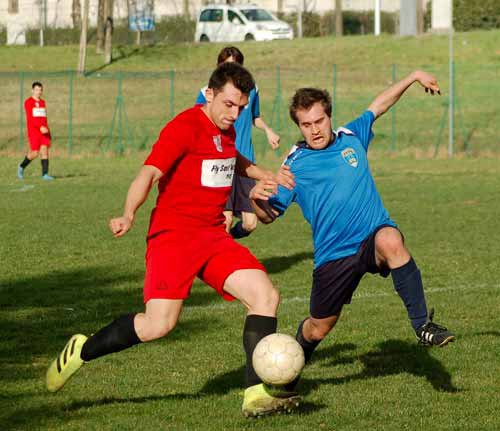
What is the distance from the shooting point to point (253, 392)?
564 centimetres

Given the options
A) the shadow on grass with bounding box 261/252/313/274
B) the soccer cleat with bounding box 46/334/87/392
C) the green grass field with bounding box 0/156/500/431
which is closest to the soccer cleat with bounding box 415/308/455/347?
the green grass field with bounding box 0/156/500/431

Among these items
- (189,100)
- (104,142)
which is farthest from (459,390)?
(189,100)

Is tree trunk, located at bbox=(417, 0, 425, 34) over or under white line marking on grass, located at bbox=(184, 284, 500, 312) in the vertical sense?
over

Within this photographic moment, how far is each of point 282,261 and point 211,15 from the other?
33725mm

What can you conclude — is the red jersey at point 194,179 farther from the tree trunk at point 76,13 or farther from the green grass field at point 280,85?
the tree trunk at point 76,13

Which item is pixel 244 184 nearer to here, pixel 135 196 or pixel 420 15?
pixel 135 196

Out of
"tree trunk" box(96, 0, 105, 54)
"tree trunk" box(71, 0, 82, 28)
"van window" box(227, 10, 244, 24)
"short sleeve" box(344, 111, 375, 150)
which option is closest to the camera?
"short sleeve" box(344, 111, 375, 150)

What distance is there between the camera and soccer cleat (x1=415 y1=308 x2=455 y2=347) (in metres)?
5.72

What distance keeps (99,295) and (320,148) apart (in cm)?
412

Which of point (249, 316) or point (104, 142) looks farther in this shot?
point (104, 142)

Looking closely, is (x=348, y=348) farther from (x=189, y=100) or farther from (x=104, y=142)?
(x=189, y=100)

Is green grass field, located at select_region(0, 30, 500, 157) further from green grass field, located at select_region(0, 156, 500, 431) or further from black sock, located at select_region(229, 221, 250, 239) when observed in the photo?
black sock, located at select_region(229, 221, 250, 239)

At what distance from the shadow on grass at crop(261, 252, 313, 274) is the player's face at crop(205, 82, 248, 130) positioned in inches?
209

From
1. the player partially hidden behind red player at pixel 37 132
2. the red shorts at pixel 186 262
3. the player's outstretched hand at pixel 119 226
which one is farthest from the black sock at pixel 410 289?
the player partially hidden behind red player at pixel 37 132
